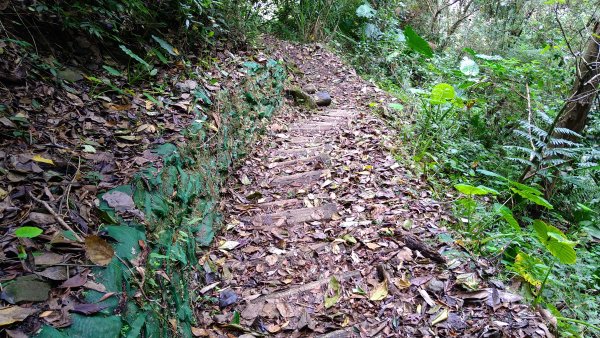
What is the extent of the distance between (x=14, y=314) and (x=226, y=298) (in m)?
1.20

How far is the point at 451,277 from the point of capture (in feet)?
6.96

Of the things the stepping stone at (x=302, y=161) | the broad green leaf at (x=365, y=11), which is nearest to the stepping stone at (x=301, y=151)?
the stepping stone at (x=302, y=161)

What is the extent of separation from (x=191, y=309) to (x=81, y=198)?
857 millimetres

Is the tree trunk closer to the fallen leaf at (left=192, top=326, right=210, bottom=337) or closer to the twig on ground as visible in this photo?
the fallen leaf at (left=192, top=326, right=210, bottom=337)

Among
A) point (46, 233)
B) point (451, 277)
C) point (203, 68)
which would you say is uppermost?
point (203, 68)

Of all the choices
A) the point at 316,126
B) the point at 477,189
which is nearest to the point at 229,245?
the point at 477,189

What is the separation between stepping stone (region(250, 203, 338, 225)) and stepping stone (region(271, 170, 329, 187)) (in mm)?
460

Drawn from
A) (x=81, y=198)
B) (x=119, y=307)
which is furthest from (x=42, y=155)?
(x=119, y=307)

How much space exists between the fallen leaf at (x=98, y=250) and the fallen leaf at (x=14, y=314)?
0.29m

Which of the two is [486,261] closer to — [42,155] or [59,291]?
[59,291]

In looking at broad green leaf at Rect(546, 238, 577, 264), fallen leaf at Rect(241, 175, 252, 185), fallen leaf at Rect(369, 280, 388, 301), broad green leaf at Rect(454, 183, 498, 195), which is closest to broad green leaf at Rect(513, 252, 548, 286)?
broad green leaf at Rect(546, 238, 577, 264)

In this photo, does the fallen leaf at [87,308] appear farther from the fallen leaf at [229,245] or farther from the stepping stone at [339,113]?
the stepping stone at [339,113]

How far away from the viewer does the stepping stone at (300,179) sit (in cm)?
337

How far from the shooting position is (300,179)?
3.41 metres
